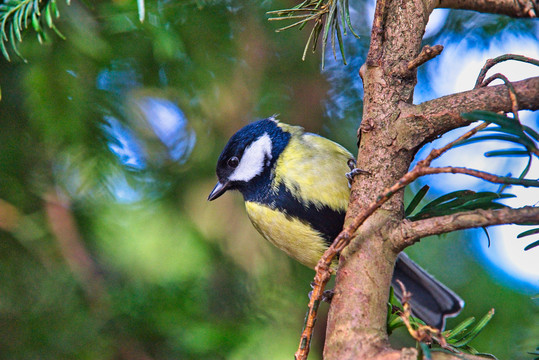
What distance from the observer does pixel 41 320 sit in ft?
5.01

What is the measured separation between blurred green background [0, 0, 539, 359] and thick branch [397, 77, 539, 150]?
2.49ft

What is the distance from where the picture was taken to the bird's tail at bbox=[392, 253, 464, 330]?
1.48m

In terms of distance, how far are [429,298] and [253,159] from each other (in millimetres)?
667

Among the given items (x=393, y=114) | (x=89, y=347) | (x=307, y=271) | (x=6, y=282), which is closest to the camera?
(x=393, y=114)

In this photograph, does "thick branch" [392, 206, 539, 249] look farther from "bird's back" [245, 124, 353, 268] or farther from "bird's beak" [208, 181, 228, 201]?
"bird's beak" [208, 181, 228, 201]

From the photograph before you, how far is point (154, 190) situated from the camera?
1686mm

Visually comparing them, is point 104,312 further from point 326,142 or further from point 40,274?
point 326,142

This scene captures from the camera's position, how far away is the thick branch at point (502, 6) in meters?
0.82

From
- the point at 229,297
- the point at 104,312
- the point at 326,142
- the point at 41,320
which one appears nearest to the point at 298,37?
the point at 326,142

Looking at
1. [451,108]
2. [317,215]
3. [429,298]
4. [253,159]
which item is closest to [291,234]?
[317,215]

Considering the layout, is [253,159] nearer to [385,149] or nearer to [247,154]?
[247,154]

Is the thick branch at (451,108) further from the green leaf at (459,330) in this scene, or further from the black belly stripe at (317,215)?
the black belly stripe at (317,215)

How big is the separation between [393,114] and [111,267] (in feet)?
3.74

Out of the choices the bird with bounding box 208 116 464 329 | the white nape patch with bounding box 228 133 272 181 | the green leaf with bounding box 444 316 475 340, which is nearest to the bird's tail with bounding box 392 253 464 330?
the bird with bounding box 208 116 464 329
